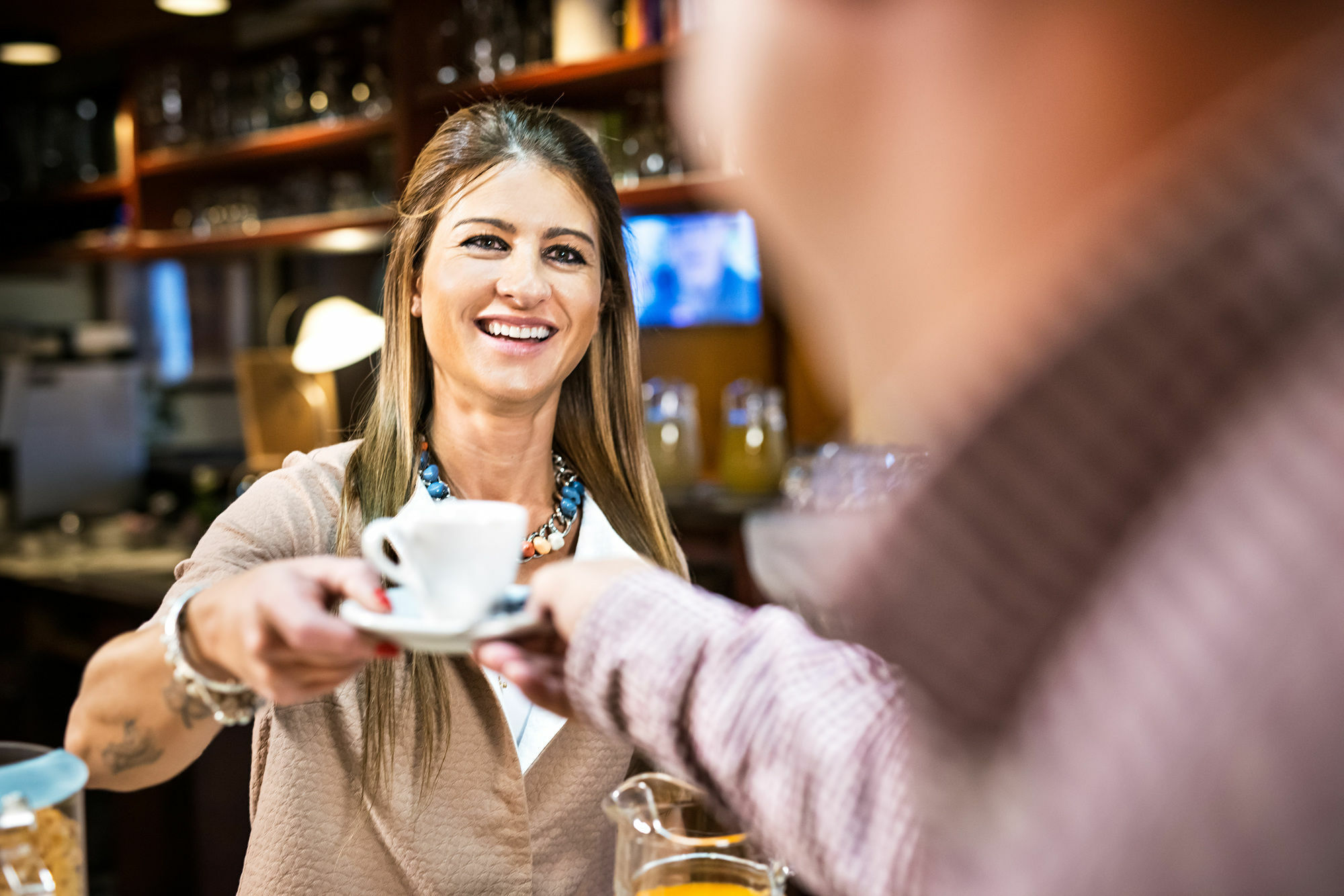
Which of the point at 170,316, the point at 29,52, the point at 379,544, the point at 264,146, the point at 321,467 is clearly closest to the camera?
the point at 379,544

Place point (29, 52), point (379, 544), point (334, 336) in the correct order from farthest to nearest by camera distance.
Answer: point (29, 52) → point (334, 336) → point (379, 544)

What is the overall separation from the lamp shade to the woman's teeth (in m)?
1.46

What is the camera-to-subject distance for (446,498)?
4.03 ft

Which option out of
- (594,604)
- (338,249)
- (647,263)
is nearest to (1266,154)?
(594,604)

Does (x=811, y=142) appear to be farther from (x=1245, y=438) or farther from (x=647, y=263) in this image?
(x=647, y=263)

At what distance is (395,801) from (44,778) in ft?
1.34

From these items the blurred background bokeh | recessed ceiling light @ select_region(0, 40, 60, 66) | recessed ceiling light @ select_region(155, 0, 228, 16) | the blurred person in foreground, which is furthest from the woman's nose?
recessed ceiling light @ select_region(0, 40, 60, 66)

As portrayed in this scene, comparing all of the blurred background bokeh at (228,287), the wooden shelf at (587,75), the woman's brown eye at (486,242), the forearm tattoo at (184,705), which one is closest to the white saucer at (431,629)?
the forearm tattoo at (184,705)

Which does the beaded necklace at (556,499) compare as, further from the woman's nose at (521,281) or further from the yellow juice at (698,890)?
the yellow juice at (698,890)

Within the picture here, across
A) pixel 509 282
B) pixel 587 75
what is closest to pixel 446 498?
pixel 509 282

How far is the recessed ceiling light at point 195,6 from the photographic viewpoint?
12.4ft

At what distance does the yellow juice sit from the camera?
0.79m

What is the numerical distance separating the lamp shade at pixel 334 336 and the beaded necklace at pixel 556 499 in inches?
54.1

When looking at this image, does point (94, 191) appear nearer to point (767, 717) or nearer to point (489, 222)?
point (489, 222)
